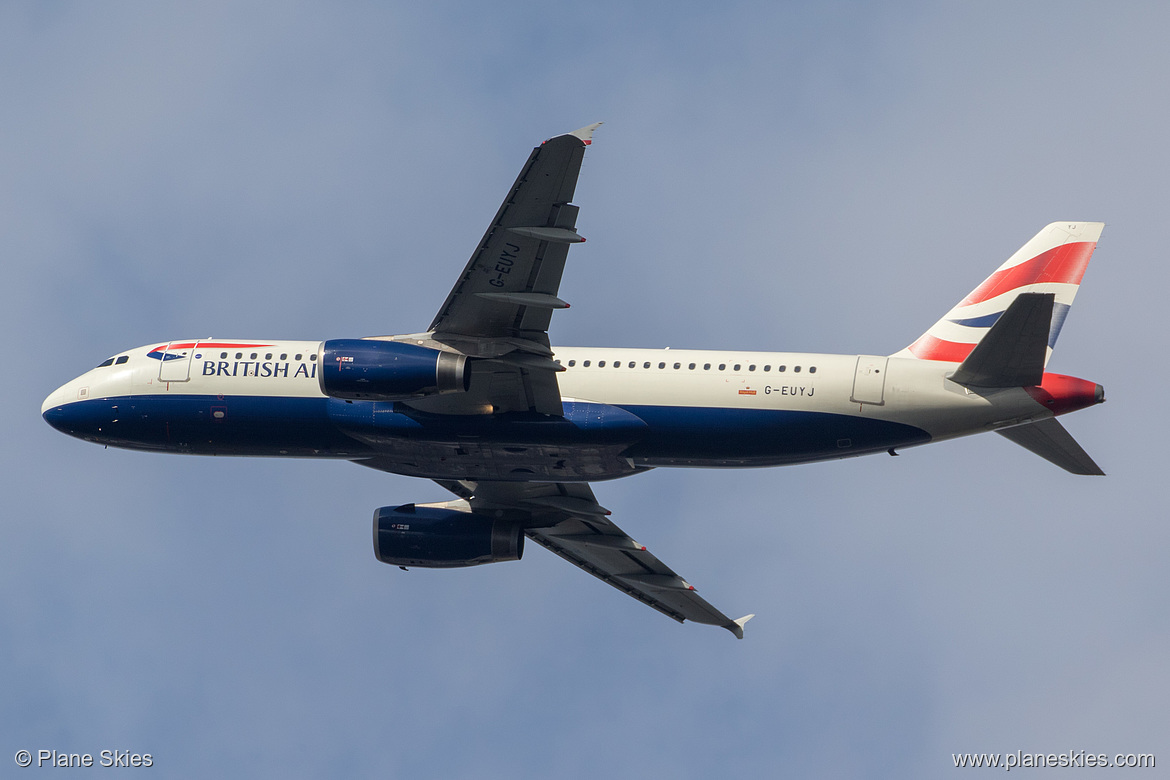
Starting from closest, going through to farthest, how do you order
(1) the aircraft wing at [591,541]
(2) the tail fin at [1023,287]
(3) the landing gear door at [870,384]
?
(3) the landing gear door at [870,384], (2) the tail fin at [1023,287], (1) the aircraft wing at [591,541]

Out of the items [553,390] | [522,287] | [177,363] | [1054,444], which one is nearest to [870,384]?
[1054,444]

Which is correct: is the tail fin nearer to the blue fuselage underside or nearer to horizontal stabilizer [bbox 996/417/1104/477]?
horizontal stabilizer [bbox 996/417/1104/477]

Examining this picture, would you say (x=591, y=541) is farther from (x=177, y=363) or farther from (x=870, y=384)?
(x=177, y=363)

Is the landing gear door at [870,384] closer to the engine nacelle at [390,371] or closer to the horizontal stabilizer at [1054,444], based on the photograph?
the horizontal stabilizer at [1054,444]

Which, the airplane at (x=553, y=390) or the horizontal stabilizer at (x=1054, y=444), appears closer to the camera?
the airplane at (x=553, y=390)

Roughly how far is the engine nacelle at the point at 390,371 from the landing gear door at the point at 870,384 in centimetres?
1097

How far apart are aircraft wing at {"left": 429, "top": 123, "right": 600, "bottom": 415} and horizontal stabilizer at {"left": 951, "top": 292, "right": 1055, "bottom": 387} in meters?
11.5

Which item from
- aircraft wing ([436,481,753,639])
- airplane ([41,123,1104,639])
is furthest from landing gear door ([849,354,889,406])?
aircraft wing ([436,481,753,639])

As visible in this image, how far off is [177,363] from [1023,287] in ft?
85.2

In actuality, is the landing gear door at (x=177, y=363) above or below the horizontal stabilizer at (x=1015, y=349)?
below

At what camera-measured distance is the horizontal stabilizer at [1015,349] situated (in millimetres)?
39938

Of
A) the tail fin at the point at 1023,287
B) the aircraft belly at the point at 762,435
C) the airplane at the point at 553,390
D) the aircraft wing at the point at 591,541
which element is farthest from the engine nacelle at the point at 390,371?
the tail fin at the point at 1023,287

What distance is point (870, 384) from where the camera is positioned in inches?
1693

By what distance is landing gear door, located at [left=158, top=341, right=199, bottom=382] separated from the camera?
155 ft
